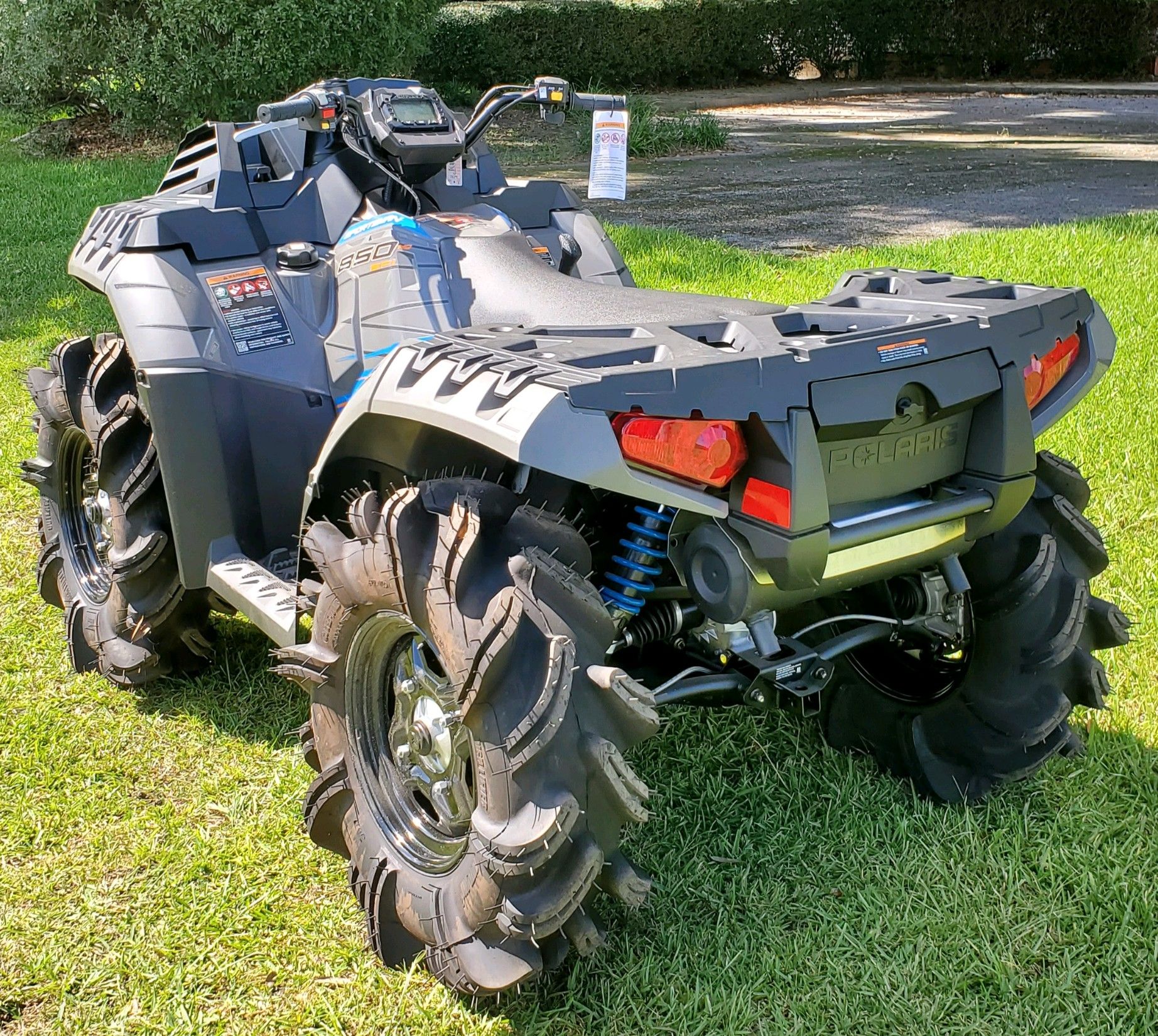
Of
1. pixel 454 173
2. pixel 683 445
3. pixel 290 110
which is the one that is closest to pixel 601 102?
pixel 454 173

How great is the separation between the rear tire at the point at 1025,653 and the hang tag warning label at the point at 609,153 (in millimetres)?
1580

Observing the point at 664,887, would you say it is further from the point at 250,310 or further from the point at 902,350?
the point at 250,310

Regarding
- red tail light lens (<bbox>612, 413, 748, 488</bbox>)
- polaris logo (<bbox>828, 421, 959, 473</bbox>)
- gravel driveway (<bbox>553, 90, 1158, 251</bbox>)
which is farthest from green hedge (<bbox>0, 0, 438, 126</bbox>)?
red tail light lens (<bbox>612, 413, 748, 488</bbox>)

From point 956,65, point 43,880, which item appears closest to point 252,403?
point 43,880

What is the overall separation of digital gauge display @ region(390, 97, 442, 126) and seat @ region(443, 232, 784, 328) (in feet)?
1.81

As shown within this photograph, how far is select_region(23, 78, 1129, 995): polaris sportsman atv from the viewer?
2182 mm

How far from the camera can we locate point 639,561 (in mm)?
2568

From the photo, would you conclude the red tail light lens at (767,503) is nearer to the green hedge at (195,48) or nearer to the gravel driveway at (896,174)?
the gravel driveway at (896,174)

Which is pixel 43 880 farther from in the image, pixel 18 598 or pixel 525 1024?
pixel 18 598

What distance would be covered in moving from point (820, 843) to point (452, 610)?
1.34m

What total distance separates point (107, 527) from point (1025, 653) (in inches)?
106

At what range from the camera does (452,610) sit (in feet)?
7.38

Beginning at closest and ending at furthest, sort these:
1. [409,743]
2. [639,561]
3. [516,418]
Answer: [516,418] < [639,561] < [409,743]

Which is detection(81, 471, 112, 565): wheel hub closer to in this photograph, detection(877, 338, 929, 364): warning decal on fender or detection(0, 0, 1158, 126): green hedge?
detection(877, 338, 929, 364): warning decal on fender
